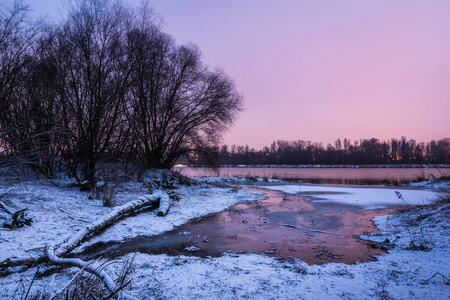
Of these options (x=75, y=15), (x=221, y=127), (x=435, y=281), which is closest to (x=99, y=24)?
(x=75, y=15)

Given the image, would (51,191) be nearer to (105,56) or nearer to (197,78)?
(105,56)

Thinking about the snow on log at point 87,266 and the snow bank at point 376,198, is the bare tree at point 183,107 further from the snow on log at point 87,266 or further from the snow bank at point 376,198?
the snow on log at point 87,266

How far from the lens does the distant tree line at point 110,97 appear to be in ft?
26.6

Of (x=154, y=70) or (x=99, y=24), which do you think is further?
(x=154, y=70)

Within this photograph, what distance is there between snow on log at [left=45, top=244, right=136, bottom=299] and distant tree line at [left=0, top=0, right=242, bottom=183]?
160 cm

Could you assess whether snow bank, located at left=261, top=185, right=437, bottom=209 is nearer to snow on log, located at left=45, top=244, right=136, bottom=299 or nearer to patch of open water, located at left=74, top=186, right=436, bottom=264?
patch of open water, located at left=74, top=186, right=436, bottom=264

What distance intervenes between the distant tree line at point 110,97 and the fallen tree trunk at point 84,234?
1.93m

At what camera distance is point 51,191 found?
9344 millimetres

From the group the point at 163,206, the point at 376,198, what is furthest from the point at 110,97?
the point at 376,198

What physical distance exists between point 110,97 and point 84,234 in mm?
6630

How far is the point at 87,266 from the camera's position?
118 inches

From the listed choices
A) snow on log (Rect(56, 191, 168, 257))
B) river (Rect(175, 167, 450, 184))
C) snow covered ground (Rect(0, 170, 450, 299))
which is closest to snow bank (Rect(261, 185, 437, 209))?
snow covered ground (Rect(0, 170, 450, 299))

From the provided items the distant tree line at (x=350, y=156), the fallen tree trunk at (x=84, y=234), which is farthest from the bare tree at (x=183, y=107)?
the distant tree line at (x=350, y=156)

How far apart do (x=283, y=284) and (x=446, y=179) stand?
25666 millimetres
